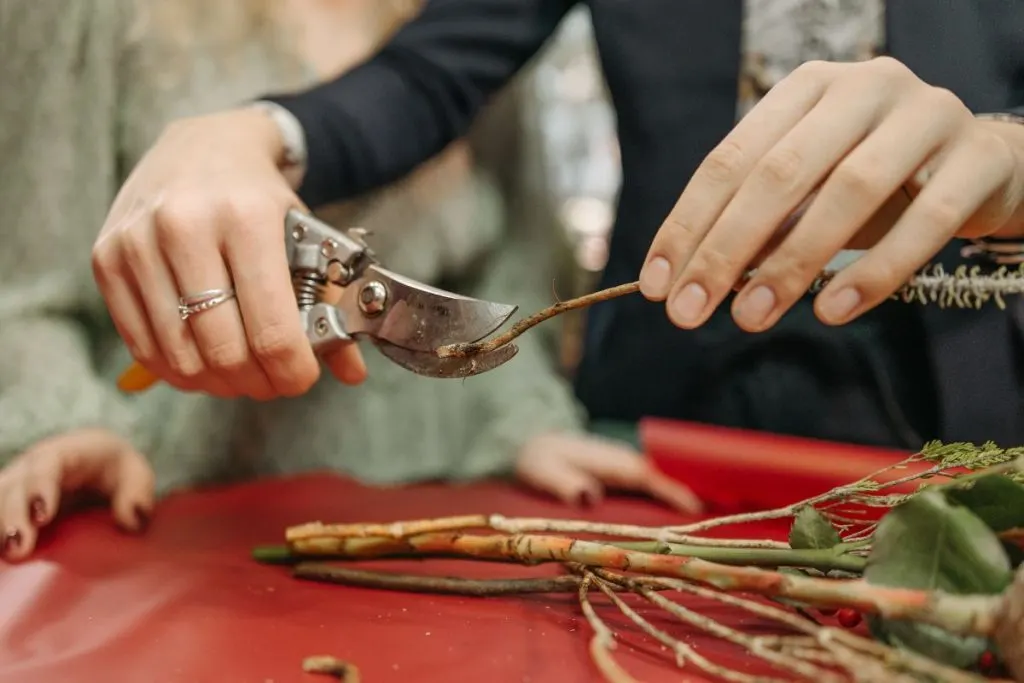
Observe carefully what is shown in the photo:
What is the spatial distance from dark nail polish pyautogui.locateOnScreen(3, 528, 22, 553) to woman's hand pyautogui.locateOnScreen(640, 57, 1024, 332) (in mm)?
377

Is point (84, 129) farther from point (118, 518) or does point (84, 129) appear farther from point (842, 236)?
point (842, 236)

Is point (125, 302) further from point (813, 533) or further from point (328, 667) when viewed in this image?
point (813, 533)

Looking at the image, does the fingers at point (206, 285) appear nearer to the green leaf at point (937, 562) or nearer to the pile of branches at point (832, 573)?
the pile of branches at point (832, 573)

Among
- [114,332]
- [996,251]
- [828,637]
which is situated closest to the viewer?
[828,637]

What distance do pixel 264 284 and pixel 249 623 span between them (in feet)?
0.55

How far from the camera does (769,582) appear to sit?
1.00 ft

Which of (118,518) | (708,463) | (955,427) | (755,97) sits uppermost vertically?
(755,97)

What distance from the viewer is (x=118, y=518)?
19.6 inches

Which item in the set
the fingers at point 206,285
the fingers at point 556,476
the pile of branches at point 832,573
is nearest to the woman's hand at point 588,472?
the fingers at point 556,476

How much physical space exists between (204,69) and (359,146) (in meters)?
0.15

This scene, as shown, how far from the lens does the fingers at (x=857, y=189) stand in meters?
0.34

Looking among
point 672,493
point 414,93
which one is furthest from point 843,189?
point 414,93

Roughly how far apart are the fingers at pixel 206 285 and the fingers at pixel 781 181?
0.80ft

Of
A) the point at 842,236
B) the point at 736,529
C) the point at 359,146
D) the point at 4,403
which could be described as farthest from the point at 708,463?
the point at 4,403
